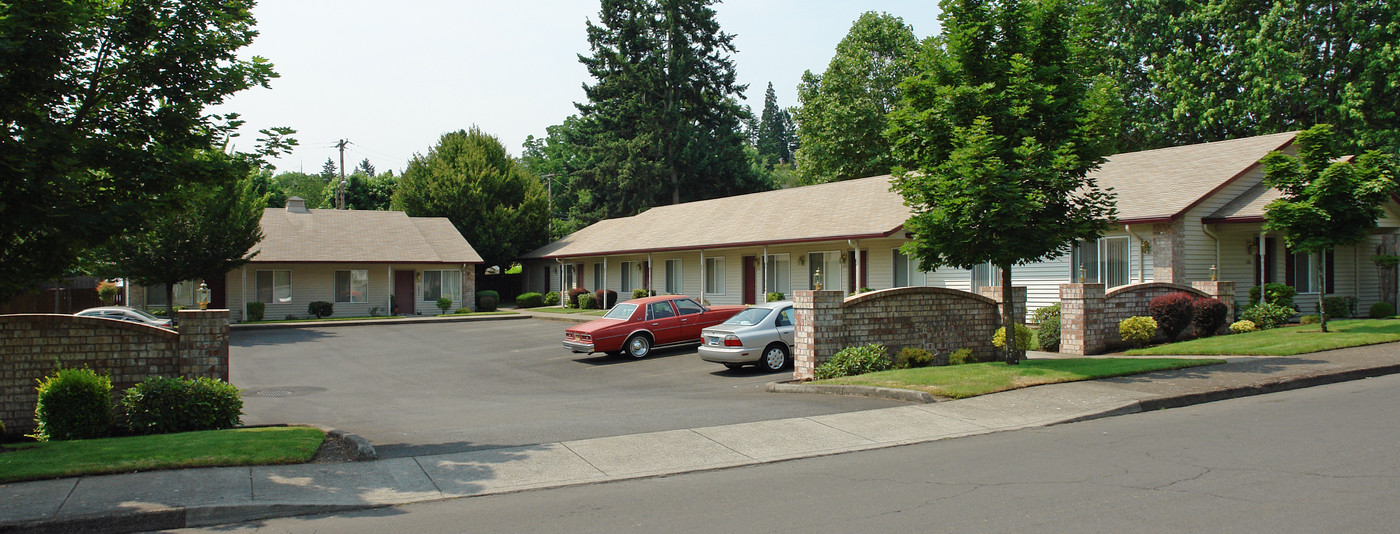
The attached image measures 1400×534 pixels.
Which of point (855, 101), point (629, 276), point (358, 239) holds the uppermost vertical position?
point (855, 101)

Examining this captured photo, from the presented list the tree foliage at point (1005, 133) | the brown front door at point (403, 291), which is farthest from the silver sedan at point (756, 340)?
the brown front door at point (403, 291)

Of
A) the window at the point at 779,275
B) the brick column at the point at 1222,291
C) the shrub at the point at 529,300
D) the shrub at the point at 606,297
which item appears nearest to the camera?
the brick column at the point at 1222,291

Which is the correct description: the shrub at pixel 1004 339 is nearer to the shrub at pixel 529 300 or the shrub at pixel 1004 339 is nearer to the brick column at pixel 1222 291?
the brick column at pixel 1222 291

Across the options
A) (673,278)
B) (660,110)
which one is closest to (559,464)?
(673,278)

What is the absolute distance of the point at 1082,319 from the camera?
18.3m

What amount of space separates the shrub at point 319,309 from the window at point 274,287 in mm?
1125

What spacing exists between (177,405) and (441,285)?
30.7 m

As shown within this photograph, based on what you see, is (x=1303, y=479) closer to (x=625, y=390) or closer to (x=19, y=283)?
(x=625, y=390)

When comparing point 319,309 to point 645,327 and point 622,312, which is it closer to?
point 622,312

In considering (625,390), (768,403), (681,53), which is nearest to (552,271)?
(681,53)

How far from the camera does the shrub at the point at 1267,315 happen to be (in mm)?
21053

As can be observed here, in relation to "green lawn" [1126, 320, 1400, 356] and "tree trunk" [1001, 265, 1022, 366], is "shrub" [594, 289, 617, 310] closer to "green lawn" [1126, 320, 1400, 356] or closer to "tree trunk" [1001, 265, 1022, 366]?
"green lawn" [1126, 320, 1400, 356]

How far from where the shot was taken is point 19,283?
32.0ft

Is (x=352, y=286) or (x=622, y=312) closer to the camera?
(x=622, y=312)
